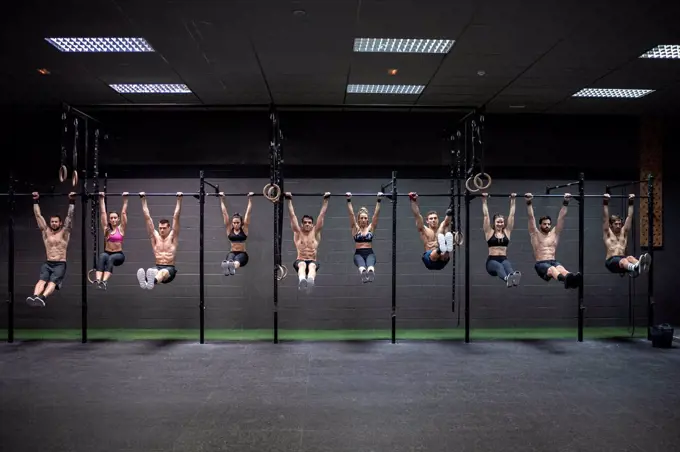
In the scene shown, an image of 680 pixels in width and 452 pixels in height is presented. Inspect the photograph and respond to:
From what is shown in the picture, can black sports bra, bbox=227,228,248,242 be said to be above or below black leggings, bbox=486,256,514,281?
above

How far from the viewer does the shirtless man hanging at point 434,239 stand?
582 cm

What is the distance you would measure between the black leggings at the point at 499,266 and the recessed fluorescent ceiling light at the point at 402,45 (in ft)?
9.88

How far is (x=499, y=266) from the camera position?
657cm

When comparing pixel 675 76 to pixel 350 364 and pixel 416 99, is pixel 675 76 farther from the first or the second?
pixel 350 364

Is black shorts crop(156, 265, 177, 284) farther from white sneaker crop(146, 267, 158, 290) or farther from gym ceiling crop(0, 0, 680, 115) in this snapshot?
gym ceiling crop(0, 0, 680, 115)

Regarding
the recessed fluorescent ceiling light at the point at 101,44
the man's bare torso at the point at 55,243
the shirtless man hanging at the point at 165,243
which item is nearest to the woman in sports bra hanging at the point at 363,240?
the shirtless man hanging at the point at 165,243

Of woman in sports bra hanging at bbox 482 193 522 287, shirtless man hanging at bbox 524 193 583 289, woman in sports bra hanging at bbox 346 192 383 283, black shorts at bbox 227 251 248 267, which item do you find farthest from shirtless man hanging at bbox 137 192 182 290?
shirtless man hanging at bbox 524 193 583 289

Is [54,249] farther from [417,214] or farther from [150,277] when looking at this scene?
[417,214]

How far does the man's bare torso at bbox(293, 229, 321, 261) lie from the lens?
6730 millimetres

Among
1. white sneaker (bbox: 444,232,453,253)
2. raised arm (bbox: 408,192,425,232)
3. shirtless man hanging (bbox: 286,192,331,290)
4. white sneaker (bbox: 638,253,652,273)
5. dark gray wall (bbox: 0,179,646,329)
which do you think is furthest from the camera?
dark gray wall (bbox: 0,179,646,329)

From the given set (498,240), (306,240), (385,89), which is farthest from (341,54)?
(498,240)

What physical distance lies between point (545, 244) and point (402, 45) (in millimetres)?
3538

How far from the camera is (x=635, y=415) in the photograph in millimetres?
3939

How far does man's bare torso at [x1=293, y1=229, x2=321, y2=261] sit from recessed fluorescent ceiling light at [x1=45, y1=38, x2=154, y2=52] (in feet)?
9.94
